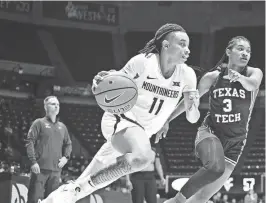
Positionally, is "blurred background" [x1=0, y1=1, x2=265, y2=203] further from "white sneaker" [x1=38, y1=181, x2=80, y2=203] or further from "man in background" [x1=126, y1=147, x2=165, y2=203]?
"white sneaker" [x1=38, y1=181, x2=80, y2=203]

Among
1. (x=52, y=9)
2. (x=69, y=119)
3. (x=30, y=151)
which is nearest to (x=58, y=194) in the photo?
(x=30, y=151)

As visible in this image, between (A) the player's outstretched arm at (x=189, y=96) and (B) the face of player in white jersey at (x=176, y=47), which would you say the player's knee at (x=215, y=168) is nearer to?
(A) the player's outstretched arm at (x=189, y=96)

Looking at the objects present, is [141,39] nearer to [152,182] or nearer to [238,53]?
[152,182]

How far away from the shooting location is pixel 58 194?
432 centimetres

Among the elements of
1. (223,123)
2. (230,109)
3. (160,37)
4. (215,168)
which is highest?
(160,37)

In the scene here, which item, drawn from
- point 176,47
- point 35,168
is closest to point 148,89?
point 176,47

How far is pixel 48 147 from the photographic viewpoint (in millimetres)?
7359

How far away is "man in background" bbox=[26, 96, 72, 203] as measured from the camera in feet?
23.7

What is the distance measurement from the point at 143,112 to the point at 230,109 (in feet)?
3.38

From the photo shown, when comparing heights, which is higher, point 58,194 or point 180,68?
point 180,68

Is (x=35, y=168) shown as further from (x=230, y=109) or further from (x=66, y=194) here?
(x=230, y=109)

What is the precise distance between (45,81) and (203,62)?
663 centimetres

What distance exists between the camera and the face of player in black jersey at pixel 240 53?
5.36m

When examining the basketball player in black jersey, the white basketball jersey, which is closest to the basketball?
the white basketball jersey
